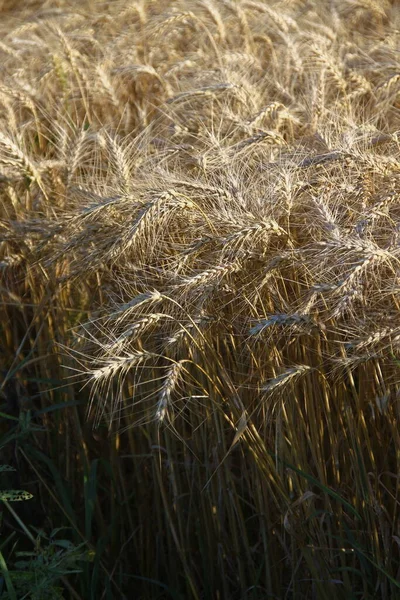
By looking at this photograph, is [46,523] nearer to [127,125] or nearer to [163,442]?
[163,442]

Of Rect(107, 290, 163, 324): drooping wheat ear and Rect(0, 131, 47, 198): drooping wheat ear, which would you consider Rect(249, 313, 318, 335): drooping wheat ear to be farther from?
Rect(0, 131, 47, 198): drooping wheat ear

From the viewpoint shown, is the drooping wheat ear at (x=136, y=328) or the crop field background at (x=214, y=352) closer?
the drooping wheat ear at (x=136, y=328)

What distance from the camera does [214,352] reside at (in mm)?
1817

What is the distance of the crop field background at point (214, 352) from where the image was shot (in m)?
1.77

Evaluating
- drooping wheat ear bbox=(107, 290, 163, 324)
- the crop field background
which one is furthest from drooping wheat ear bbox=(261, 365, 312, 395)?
drooping wheat ear bbox=(107, 290, 163, 324)

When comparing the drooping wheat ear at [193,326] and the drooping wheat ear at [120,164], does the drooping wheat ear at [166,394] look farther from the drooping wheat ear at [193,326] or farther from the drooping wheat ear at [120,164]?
the drooping wheat ear at [120,164]

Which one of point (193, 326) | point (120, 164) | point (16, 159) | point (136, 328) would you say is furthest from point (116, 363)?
point (16, 159)

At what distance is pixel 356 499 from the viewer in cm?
187

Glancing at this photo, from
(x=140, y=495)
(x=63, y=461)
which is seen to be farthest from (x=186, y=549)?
(x=63, y=461)

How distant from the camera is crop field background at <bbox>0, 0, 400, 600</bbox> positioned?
5.80ft

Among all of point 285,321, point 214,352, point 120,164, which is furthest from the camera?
point 120,164

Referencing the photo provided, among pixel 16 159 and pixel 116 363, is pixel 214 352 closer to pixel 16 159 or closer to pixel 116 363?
pixel 116 363

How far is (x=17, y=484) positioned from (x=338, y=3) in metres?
2.88

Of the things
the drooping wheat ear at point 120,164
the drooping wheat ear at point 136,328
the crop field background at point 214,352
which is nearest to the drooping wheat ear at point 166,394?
the crop field background at point 214,352
